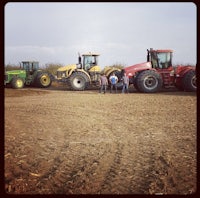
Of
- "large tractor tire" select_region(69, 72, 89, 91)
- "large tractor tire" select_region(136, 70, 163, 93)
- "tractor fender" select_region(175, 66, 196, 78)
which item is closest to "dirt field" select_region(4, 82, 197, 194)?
"large tractor tire" select_region(136, 70, 163, 93)

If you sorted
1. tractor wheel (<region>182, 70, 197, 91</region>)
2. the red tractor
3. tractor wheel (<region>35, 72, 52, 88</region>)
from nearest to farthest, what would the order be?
tractor wheel (<region>182, 70, 197, 91</region>), the red tractor, tractor wheel (<region>35, 72, 52, 88</region>)

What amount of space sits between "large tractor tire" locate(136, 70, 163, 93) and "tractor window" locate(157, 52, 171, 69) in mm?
1034

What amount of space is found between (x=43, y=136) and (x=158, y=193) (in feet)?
11.6

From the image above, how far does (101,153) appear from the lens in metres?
5.30

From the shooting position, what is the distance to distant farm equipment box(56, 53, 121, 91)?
18.3 m

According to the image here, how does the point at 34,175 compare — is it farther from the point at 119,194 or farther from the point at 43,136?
the point at 43,136

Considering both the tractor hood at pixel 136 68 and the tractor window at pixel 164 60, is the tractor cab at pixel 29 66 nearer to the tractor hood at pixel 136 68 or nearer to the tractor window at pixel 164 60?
the tractor hood at pixel 136 68

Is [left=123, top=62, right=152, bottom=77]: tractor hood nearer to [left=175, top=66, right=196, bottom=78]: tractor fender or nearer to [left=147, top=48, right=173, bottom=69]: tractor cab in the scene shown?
[left=147, top=48, right=173, bottom=69]: tractor cab

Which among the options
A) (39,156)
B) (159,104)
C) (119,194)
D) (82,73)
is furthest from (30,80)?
(119,194)

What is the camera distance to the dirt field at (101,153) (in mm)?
3975

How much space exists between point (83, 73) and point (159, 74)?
509 centimetres

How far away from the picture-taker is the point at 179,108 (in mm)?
10430

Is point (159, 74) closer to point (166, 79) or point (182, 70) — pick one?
point (166, 79)

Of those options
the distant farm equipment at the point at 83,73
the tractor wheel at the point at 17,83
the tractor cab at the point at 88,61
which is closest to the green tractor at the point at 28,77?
the tractor wheel at the point at 17,83
